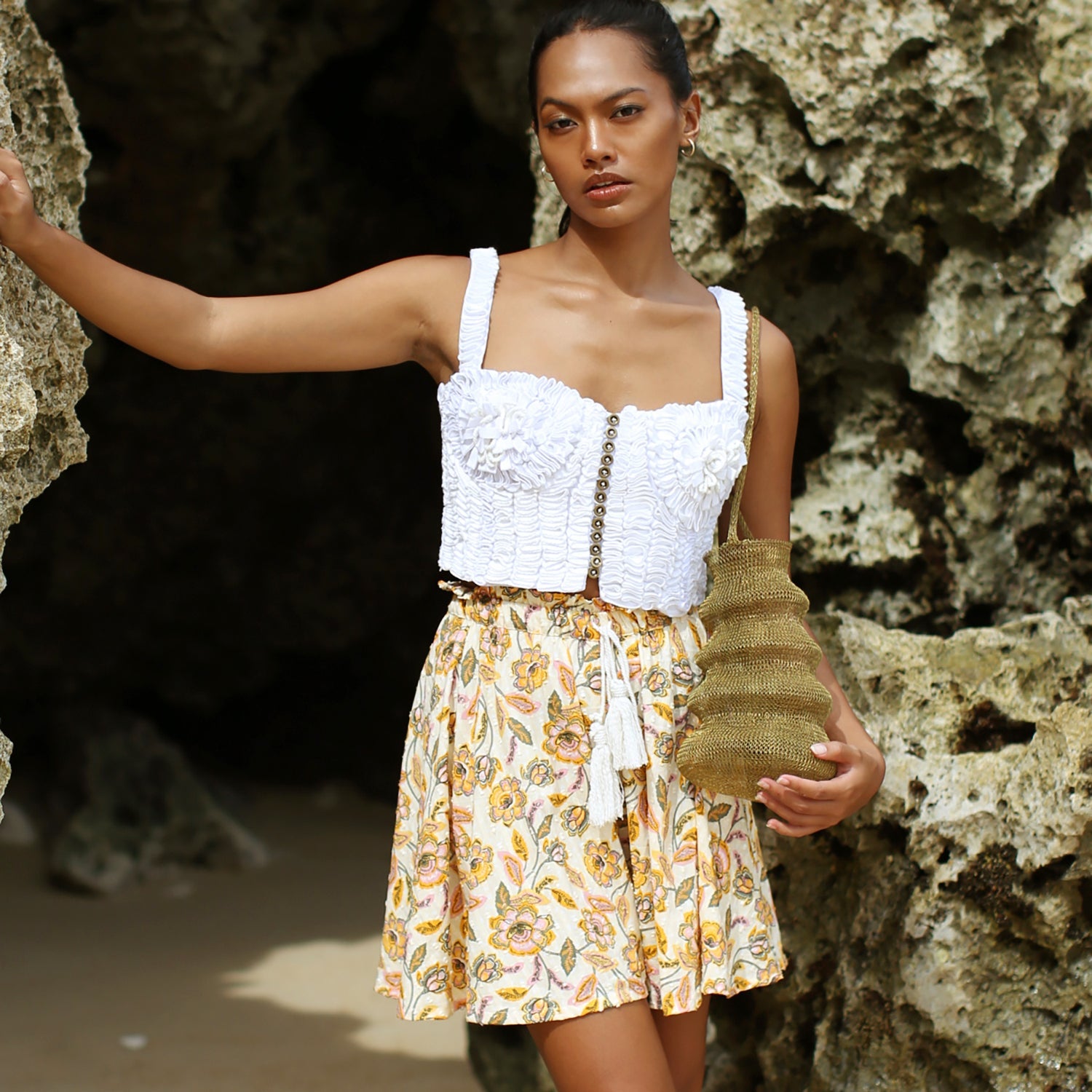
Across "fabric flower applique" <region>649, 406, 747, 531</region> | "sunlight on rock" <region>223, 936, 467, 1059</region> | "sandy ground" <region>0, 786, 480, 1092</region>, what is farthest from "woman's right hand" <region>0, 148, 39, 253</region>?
"sunlight on rock" <region>223, 936, 467, 1059</region>

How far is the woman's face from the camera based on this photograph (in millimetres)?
2006

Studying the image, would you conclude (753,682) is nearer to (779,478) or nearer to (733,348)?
(779,478)

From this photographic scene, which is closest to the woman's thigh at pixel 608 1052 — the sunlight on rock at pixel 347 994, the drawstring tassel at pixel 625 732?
the drawstring tassel at pixel 625 732

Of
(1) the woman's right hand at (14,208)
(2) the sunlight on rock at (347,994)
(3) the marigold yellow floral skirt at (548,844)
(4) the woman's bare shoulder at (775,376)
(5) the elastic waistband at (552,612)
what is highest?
(1) the woman's right hand at (14,208)

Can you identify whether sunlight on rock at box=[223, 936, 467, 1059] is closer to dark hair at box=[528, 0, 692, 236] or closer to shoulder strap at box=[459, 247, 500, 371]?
shoulder strap at box=[459, 247, 500, 371]

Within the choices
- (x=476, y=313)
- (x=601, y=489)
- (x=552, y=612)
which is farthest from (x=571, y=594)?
(x=476, y=313)

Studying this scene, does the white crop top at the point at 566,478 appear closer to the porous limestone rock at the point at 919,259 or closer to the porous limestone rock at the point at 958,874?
the porous limestone rock at the point at 958,874

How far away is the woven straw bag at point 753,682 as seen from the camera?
1973 millimetres

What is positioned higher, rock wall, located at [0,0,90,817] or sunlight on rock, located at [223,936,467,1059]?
rock wall, located at [0,0,90,817]

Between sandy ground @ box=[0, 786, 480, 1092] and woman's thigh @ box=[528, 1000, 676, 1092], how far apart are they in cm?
189

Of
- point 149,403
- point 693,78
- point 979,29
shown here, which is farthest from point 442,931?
point 149,403

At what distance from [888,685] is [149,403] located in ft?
12.0

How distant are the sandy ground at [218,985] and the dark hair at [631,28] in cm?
259

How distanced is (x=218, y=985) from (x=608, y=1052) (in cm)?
264
